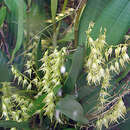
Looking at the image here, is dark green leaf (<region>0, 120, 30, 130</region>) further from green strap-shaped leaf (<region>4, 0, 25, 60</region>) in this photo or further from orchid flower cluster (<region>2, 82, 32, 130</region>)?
green strap-shaped leaf (<region>4, 0, 25, 60</region>)

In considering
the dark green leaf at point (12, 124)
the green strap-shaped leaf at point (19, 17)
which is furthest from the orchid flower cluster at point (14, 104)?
the green strap-shaped leaf at point (19, 17)

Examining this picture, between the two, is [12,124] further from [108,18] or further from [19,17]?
[108,18]

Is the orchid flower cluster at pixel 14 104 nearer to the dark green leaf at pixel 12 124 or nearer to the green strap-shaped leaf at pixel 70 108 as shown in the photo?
the dark green leaf at pixel 12 124

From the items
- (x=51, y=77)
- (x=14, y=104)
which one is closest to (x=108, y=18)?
(x=51, y=77)

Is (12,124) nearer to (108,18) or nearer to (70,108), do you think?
(70,108)

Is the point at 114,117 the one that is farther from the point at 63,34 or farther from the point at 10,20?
the point at 10,20

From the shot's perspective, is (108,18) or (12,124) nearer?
(12,124)

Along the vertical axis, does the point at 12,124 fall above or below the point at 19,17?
below

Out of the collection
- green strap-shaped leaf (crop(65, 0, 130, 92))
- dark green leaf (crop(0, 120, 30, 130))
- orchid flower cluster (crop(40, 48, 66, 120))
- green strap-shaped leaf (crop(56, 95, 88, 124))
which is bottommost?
dark green leaf (crop(0, 120, 30, 130))

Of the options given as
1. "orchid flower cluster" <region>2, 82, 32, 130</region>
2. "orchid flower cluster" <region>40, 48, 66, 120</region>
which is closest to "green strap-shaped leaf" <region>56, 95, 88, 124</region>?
"orchid flower cluster" <region>40, 48, 66, 120</region>

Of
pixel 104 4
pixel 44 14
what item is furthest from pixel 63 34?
pixel 104 4

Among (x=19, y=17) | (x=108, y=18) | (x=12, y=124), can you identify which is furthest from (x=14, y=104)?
(x=108, y=18)
